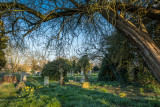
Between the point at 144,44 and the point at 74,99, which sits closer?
the point at 144,44

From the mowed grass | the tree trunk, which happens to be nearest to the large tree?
the tree trunk

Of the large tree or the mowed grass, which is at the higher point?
the large tree

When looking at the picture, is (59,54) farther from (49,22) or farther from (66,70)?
(66,70)

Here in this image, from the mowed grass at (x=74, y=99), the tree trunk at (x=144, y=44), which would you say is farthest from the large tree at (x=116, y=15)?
the mowed grass at (x=74, y=99)

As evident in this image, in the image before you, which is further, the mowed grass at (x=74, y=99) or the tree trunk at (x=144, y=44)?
the mowed grass at (x=74, y=99)

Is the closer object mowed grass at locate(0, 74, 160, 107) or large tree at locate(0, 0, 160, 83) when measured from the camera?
large tree at locate(0, 0, 160, 83)

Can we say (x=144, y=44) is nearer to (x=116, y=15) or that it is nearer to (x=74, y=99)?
(x=116, y=15)

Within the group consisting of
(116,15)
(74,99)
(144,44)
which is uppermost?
(116,15)

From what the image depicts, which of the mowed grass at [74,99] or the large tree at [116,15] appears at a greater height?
the large tree at [116,15]

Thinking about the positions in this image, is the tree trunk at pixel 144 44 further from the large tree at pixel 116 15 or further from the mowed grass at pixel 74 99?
the mowed grass at pixel 74 99

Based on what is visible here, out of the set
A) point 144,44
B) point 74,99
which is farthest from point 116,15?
point 74,99

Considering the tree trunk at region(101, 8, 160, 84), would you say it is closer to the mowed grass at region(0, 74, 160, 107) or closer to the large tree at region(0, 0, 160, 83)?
the large tree at region(0, 0, 160, 83)

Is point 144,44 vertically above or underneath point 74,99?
above

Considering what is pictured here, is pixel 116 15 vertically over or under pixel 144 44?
over
